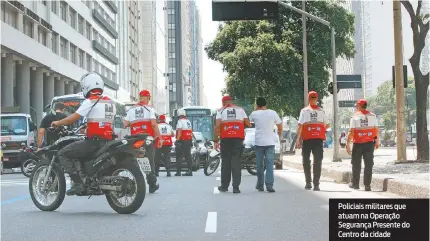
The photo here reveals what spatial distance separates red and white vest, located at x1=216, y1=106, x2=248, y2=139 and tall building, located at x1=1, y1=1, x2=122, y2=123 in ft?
83.7

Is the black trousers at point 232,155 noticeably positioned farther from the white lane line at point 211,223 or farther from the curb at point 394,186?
the white lane line at point 211,223

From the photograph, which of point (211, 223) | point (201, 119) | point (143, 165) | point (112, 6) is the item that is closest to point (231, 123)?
point (143, 165)

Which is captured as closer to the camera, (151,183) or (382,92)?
(151,183)

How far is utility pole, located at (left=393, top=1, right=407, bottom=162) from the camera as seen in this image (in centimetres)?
1762

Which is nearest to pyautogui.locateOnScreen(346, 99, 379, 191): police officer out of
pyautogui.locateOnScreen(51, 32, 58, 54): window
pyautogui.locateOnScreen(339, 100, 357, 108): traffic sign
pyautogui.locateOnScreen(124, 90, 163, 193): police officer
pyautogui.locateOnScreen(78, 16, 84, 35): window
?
pyautogui.locateOnScreen(124, 90, 163, 193): police officer

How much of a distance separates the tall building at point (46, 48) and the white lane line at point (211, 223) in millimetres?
29336

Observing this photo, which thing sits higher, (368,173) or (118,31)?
(118,31)

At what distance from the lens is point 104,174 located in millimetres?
8883

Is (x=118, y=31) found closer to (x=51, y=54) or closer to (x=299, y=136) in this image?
(x=51, y=54)

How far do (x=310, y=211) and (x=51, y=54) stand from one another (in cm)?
4032

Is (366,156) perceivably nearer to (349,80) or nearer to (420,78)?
(420,78)

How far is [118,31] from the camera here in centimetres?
8375

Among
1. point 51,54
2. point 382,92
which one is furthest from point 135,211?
point 382,92

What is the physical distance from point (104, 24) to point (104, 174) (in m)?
63.1
